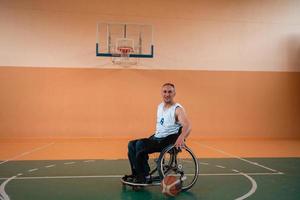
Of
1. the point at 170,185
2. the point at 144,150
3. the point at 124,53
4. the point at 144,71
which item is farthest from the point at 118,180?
the point at 144,71

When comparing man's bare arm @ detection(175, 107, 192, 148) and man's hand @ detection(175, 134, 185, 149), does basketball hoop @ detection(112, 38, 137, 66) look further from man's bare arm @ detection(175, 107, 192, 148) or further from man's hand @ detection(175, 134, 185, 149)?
man's hand @ detection(175, 134, 185, 149)

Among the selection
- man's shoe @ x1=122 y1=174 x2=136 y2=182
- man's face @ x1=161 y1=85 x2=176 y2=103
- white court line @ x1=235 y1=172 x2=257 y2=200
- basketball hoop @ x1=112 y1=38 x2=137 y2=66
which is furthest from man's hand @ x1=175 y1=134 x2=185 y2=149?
basketball hoop @ x1=112 y1=38 x2=137 y2=66

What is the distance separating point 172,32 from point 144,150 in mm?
6688

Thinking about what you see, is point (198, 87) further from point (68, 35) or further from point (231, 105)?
point (68, 35)

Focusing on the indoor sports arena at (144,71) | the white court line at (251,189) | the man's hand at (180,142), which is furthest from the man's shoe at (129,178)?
the indoor sports arena at (144,71)

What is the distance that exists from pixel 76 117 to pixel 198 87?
3.59 metres

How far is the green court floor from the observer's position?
3.46 meters

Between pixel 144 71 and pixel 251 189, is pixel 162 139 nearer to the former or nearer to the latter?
pixel 251 189

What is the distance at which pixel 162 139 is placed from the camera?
3.55 m

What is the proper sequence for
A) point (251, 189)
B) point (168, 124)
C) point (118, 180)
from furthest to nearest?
point (118, 180)
point (251, 189)
point (168, 124)

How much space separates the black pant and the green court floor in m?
0.25

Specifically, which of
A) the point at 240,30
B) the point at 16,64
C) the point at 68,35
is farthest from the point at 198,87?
the point at 16,64

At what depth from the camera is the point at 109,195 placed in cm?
344

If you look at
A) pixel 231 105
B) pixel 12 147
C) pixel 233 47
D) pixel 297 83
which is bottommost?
pixel 12 147
